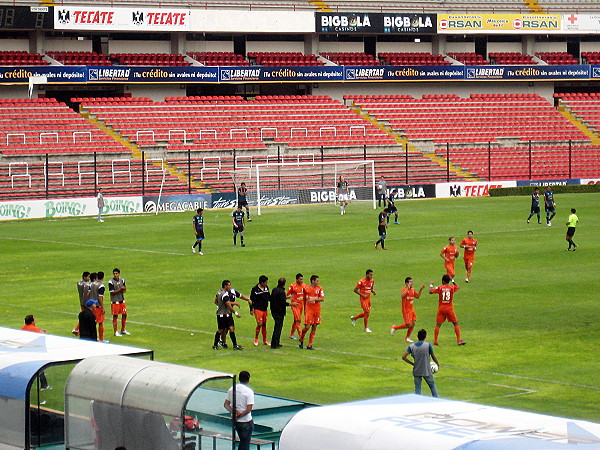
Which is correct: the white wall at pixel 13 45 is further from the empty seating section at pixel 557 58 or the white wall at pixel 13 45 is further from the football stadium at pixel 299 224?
the empty seating section at pixel 557 58

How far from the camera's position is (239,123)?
69.5 meters

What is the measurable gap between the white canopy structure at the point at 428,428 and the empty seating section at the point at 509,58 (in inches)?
2926

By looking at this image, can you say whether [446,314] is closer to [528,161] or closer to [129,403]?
[129,403]

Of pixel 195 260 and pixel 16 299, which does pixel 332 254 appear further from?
pixel 16 299

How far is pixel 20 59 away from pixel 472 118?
3155 cm

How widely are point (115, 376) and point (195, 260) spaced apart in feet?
79.1

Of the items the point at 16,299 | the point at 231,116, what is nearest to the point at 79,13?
the point at 231,116

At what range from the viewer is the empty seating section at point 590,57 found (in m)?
85.9

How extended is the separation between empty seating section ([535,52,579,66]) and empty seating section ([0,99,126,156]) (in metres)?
37.6

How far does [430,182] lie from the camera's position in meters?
67.1

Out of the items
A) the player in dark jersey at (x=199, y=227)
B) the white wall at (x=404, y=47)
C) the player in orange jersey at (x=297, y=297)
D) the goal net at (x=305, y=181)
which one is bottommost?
the player in orange jersey at (x=297, y=297)

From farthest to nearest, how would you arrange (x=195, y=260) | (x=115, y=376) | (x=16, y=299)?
(x=195, y=260) < (x=16, y=299) < (x=115, y=376)

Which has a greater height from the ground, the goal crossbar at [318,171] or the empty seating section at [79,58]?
the empty seating section at [79,58]

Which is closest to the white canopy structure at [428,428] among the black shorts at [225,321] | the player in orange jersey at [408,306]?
the black shorts at [225,321]
